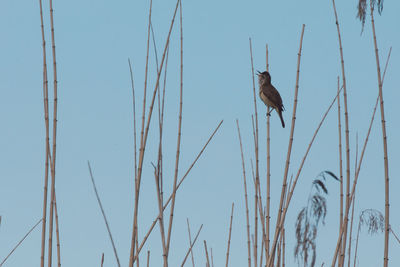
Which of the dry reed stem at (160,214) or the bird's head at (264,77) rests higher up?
the bird's head at (264,77)

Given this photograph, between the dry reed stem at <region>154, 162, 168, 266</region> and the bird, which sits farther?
the bird

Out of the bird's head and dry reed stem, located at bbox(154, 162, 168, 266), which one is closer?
dry reed stem, located at bbox(154, 162, 168, 266)

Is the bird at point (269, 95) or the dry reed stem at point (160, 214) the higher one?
the bird at point (269, 95)

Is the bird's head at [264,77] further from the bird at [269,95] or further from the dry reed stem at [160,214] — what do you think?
the dry reed stem at [160,214]

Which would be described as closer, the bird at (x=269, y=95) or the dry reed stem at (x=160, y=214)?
the dry reed stem at (x=160, y=214)

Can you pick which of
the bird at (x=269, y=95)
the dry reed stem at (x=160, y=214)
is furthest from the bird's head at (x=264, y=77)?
the dry reed stem at (x=160, y=214)

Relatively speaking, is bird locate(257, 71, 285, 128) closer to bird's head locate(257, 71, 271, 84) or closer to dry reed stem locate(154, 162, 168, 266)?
bird's head locate(257, 71, 271, 84)

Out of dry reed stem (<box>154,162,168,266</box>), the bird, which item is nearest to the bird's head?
the bird

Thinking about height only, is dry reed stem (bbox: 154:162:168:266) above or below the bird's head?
below

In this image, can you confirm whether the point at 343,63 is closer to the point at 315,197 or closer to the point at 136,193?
the point at 315,197

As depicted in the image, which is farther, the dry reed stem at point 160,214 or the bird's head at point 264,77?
the bird's head at point 264,77

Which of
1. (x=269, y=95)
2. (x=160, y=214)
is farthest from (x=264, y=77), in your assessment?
(x=160, y=214)

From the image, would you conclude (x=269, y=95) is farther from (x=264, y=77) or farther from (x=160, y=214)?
(x=160, y=214)

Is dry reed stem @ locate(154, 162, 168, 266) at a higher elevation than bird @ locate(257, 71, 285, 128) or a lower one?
lower
